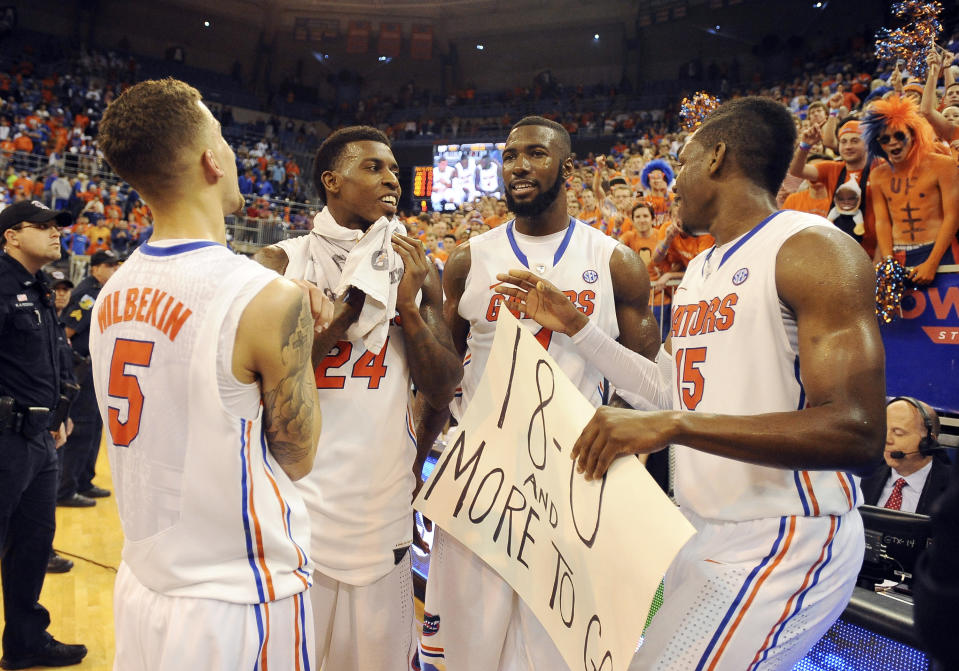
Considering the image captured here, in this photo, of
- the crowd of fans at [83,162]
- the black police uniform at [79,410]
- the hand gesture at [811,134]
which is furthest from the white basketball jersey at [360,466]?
the crowd of fans at [83,162]

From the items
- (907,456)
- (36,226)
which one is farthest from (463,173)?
(907,456)

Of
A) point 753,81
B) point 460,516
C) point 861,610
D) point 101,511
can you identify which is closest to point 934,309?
point 861,610

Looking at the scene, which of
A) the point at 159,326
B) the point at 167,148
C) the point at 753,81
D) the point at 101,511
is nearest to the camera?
the point at 159,326

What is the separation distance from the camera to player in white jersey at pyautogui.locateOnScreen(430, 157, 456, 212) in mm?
22984

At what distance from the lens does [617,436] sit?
1.61 m

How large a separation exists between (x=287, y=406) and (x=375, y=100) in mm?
29847

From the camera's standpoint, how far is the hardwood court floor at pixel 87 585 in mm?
3900

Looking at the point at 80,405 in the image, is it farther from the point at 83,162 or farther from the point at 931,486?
the point at 83,162

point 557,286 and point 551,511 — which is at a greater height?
point 557,286

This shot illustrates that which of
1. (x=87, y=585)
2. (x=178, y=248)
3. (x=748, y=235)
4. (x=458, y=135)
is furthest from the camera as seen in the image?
(x=458, y=135)

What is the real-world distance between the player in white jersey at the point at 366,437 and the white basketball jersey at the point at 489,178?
19073 mm

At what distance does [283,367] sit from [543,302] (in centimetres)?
102

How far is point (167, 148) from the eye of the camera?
1648mm

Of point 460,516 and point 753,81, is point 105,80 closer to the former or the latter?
point 753,81
